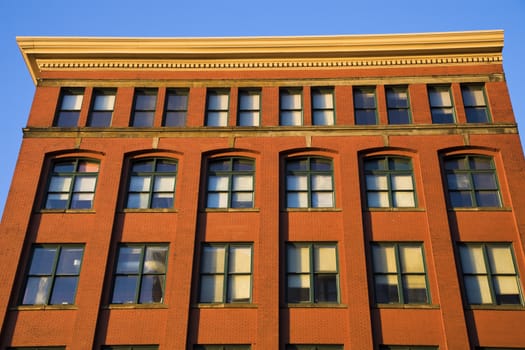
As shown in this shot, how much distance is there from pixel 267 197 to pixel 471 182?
8.27 meters

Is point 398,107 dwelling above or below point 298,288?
above

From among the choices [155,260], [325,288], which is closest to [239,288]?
[325,288]

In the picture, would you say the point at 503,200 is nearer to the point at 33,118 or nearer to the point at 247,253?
the point at 247,253

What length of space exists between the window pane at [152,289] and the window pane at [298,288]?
15.3ft

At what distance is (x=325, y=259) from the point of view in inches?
797

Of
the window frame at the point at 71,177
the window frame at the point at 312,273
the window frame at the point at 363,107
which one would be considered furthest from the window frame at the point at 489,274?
the window frame at the point at 71,177

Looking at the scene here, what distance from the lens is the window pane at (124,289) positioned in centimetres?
1958

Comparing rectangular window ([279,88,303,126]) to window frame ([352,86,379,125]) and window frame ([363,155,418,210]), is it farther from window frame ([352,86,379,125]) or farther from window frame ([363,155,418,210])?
window frame ([363,155,418,210])

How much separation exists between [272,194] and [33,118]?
11.1 meters

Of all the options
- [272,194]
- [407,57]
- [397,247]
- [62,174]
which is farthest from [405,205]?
[62,174]

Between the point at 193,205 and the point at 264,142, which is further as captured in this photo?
the point at 264,142

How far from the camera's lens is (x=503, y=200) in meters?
21.3

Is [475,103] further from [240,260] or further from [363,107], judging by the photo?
[240,260]

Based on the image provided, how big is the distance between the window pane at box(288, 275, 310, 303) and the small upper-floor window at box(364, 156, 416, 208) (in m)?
4.12
